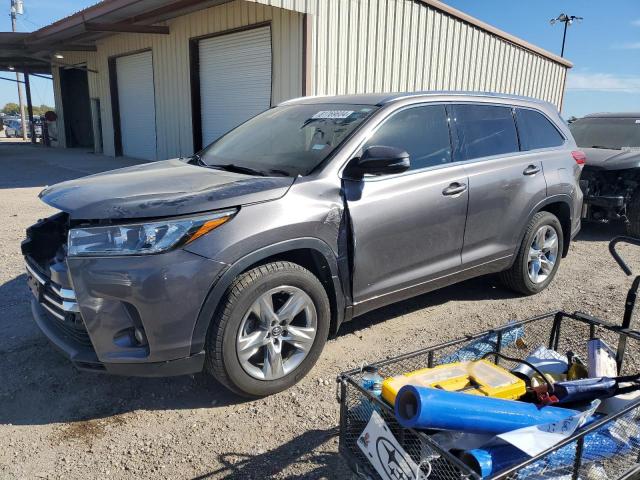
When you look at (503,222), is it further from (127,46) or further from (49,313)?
(127,46)

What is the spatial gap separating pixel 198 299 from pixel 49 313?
3.54ft

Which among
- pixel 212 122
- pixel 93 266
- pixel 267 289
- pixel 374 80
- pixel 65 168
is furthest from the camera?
pixel 65 168

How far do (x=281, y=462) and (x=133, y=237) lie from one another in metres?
1.33

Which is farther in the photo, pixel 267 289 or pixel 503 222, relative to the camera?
pixel 503 222

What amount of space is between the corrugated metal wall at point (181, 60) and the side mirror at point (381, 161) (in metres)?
7.34

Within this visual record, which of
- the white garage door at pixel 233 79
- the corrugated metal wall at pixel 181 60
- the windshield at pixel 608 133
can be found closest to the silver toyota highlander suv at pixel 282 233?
the windshield at pixel 608 133

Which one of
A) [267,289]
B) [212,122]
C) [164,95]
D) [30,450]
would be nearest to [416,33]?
[212,122]

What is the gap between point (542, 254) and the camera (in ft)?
15.5

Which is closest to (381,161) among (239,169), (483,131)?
(239,169)

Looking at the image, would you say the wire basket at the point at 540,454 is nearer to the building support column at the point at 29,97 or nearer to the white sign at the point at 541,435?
the white sign at the point at 541,435

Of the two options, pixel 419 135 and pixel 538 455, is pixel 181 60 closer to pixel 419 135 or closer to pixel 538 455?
pixel 419 135

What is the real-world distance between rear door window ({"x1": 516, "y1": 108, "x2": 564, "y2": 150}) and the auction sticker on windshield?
1.77 meters

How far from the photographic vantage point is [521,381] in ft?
7.18

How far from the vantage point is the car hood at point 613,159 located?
22.3 ft
